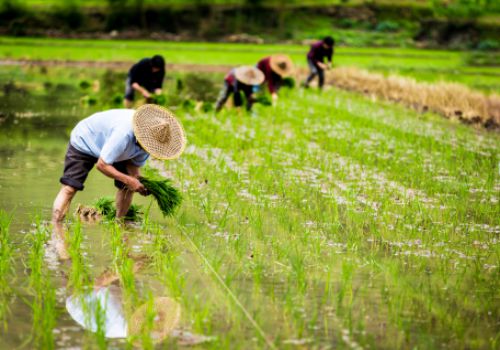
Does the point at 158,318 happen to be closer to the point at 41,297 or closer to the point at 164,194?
the point at 41,297

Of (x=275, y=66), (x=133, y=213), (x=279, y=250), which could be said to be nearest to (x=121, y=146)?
(x=133, y=213)

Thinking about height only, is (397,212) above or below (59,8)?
above

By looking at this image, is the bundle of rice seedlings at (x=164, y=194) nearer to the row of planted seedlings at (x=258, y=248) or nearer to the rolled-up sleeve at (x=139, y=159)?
the rolled-up sleeve at (x=139, y=159)

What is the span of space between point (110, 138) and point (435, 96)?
41.9 feet

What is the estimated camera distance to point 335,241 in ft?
22.6

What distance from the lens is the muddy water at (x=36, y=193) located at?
4.71 m

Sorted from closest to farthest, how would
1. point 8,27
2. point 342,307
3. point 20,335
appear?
point 20,335
point 342,307
point 8,27

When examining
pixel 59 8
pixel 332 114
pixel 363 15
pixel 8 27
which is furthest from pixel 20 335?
pixel 363 15

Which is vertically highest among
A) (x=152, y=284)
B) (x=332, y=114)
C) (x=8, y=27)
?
(x=152, y=284)

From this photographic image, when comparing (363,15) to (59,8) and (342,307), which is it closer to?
(59,8)

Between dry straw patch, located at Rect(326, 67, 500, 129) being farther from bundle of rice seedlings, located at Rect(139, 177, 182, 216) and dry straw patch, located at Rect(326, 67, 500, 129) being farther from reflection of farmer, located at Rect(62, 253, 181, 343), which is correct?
reflection of farmer, located at Rect(62, 253, 181, 343)

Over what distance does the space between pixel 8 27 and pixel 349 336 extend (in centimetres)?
4853

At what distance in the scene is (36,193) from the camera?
8461mm

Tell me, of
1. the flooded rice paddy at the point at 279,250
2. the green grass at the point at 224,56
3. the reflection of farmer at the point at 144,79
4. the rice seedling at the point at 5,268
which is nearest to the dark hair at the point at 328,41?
the reflection of farmer at the point at 144,79
